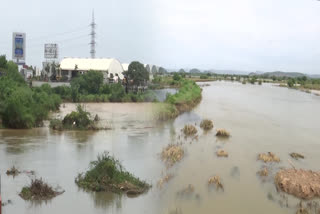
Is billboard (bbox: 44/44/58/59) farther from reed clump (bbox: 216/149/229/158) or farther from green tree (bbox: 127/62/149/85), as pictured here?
reed clump (bbox: 216/149/229/158)

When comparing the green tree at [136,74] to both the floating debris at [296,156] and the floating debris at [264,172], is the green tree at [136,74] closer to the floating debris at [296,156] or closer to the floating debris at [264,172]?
the floating debris at [296,156]

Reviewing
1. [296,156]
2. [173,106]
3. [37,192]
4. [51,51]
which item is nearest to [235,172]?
[296,156]

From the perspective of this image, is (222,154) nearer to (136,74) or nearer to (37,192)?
(37,192)

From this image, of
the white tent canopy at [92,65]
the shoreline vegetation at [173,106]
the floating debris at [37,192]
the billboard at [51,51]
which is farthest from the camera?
the billboard at [51,51]

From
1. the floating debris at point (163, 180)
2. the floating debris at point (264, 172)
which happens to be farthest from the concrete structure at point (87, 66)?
the floating debris at point (163, 180)

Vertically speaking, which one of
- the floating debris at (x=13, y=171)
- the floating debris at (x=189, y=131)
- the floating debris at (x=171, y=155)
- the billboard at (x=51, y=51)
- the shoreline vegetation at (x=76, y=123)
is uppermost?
the billboard at (x=51, y=51)

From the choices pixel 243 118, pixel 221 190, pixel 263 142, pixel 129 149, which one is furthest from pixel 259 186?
pixel 243 118
